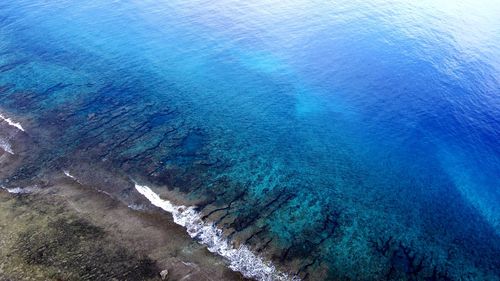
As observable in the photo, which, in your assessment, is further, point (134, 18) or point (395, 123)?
point (134, 18)

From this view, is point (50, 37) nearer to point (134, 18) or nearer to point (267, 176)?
point (134, 18)

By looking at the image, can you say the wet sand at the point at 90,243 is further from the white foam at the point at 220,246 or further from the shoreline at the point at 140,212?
the white foam at the point at 220,246

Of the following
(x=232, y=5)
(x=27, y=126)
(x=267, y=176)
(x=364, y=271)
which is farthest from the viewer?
(x=232, y=5)

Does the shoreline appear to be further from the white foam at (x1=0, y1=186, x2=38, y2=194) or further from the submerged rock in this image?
the submerged rock

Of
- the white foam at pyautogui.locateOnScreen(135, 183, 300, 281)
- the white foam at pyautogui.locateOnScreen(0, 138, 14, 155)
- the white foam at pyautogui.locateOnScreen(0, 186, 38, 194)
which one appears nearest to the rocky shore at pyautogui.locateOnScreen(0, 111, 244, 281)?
the white foam at pyautogui.locateOnScreen(0, 186, 38, 194)

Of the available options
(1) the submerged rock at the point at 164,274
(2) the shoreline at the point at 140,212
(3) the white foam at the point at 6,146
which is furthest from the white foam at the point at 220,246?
(3) the white foam at the point at 6,146

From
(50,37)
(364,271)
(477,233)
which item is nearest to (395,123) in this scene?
(477,233)

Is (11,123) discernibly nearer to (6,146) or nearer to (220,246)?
(6,146)

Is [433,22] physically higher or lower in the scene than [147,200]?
higher
